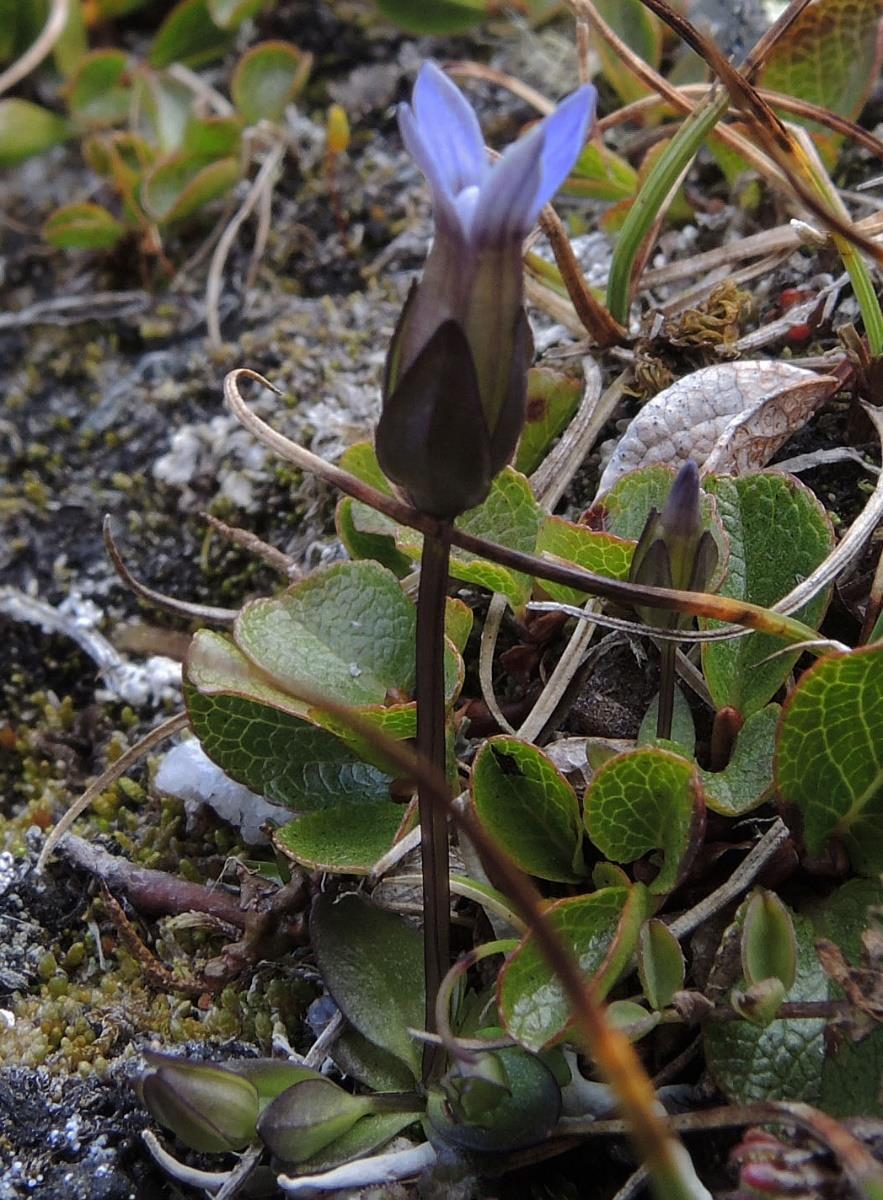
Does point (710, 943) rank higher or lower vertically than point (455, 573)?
lower

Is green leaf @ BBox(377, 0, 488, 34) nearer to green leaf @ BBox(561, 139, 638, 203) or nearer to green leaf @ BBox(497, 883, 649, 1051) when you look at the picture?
green leaf @ BBox(561, 139, 638, 203)

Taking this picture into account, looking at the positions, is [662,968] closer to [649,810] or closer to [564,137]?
[649,810]

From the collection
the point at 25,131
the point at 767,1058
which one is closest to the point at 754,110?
the point at 767,1058

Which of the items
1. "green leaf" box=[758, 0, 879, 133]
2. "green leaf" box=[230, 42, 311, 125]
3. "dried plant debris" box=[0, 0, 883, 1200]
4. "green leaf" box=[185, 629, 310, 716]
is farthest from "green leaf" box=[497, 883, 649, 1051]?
"green leaf" box=[230, 42, 311, 125]

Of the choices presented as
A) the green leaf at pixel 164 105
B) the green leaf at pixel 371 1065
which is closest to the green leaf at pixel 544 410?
the green leaf at pixel 371 1065

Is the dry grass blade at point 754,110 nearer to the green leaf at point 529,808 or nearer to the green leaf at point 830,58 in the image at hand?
the green leaf at point 830,58

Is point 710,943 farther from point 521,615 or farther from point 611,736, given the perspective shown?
point 521,615

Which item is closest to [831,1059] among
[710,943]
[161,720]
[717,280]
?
[710,943]
